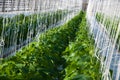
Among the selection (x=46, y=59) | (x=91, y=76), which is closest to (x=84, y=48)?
(x=46, y=59)

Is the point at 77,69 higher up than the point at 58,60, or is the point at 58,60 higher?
the point at 77,69

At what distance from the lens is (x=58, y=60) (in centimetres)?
733

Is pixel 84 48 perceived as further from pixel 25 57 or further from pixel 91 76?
pixel 91 76

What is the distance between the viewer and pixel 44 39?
26.3 feet

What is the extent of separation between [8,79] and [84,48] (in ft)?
8.07

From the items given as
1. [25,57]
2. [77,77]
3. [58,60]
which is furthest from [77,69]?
[58,60]

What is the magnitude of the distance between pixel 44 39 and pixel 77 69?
3.21 metres

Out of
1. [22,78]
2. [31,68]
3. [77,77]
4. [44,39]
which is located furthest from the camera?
[44,39]

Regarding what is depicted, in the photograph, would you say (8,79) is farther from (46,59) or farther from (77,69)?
(46,59)

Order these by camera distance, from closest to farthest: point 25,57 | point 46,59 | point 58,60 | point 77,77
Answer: point 77,77
point 25,57
point 46,59
point 58,60

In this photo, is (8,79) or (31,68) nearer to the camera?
(8,79)

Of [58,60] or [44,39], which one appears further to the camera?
[44,39]

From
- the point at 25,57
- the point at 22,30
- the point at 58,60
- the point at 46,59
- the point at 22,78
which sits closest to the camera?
the point at 22,78

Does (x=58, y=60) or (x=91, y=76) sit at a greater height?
(x=91, y=76)
